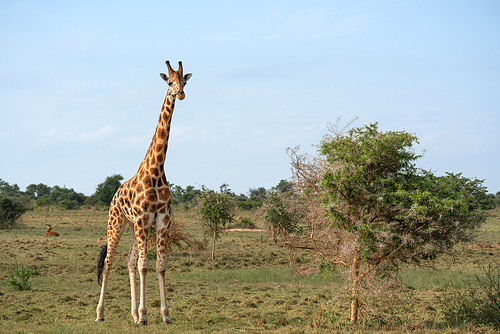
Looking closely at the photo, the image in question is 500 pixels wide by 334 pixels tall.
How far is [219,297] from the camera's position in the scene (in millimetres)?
13008

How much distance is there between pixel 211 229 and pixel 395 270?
50.4ft

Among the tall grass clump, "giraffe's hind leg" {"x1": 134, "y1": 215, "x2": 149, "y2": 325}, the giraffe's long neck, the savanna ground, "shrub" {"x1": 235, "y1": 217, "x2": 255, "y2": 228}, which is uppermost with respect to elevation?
the giraffe's long neck

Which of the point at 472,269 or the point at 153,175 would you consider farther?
the point at 472,269

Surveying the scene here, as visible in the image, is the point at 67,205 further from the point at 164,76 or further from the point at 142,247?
the point at 164,76

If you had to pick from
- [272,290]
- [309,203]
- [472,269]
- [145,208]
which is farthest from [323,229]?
[472,269]

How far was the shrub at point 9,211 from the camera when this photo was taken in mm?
36625

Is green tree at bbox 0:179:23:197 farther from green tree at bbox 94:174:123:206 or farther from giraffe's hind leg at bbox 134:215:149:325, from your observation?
giraffe's hind leg at bbox 134:215:149:325

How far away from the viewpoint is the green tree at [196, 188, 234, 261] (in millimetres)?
22984

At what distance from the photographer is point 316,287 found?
→ 51.1 ft

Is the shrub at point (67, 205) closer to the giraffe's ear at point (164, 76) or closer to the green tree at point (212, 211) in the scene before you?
the green tree at point (212, 211)

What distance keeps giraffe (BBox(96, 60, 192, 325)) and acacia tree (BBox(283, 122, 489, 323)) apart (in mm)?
3013

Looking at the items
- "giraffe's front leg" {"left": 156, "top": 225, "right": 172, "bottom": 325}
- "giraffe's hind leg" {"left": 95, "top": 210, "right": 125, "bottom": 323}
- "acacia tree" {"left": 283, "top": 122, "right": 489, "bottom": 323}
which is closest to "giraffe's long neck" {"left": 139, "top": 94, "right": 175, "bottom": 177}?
"giraffe's front leg" {"left": 156, "top": 225, "right": 172, "bottom": 325}

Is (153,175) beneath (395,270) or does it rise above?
above

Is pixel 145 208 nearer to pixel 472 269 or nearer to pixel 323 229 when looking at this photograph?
pixel 323 229
